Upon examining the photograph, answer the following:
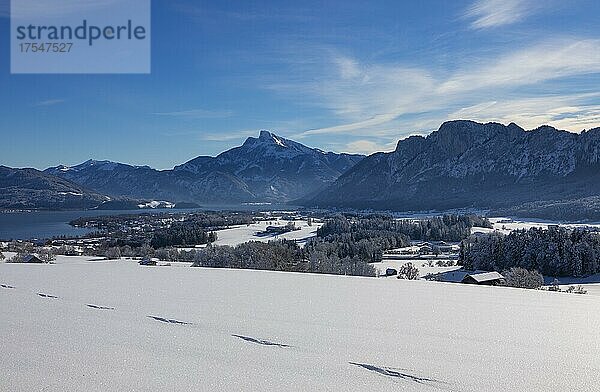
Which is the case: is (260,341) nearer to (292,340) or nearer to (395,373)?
(292,340)

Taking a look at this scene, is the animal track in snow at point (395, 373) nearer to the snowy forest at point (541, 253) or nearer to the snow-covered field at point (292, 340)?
the snow-covered field at point (292, 340)

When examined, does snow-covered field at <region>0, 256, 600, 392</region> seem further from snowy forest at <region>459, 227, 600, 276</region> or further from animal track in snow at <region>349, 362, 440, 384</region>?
snowy forest at <region>459, 227, 600, 276</region>

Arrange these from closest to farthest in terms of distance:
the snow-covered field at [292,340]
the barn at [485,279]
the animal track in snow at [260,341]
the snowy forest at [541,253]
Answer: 1. the snow-covered field at [292,340]
2. the animal track in snow at [260,341]
3. the barn at [485,279]
4. the snowy forest at [541,253]

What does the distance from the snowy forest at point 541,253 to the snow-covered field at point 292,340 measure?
38186mm

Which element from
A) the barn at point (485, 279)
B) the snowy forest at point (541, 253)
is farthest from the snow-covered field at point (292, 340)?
the snowy forest at point (541, 253)

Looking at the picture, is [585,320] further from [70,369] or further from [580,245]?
[580,245]

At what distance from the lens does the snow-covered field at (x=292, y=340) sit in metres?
4.40

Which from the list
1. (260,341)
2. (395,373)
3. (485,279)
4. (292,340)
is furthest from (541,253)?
(395,373)

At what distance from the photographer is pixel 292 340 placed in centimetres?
564

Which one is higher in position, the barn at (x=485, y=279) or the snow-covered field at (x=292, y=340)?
the snow-covered field at (x=292, y=340)

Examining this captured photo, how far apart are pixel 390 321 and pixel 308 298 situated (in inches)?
83.0

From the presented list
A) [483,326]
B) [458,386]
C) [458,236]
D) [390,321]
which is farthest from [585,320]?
[458,236]

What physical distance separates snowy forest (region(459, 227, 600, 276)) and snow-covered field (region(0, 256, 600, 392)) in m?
38.2

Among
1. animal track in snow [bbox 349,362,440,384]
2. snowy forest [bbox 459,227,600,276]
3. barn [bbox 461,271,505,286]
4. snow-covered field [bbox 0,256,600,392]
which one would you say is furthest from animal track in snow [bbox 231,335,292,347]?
snowy forest [bbox 459,227,600,276]
